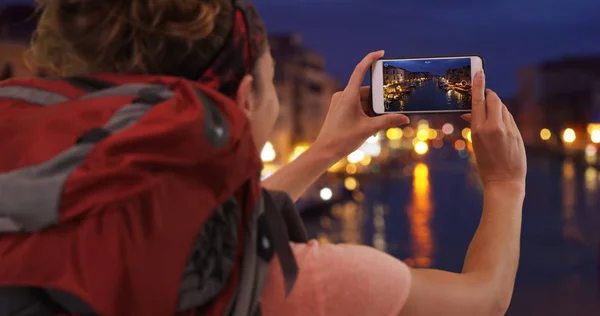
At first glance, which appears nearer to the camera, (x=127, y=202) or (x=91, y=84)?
(x=127, y=202)

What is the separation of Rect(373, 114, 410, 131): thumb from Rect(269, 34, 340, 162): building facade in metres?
39.3

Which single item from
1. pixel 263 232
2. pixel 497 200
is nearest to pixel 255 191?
pixel 263 232

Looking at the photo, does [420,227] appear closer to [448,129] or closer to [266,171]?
[266,171]

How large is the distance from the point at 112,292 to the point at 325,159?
831 mm

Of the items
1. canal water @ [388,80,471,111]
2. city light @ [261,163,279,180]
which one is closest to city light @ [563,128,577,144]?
city light @ [261,163,279,180]

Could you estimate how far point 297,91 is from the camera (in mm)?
54125

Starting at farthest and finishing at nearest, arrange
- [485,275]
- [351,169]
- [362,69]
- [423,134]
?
1. [423,134]
2. [351,169]
3. [362,69]
4. [485,275]

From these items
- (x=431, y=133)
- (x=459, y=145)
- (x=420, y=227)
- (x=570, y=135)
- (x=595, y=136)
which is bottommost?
(x=459, y=145)

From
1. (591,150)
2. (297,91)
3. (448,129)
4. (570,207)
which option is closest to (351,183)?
(570,207)

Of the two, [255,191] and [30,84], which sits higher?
[30,84]

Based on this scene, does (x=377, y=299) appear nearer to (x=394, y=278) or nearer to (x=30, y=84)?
(x=394, y=278)

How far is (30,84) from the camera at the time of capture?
3.15 ft

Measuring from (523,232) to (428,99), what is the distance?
106ft

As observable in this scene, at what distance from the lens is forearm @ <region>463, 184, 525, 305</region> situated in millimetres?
1092
